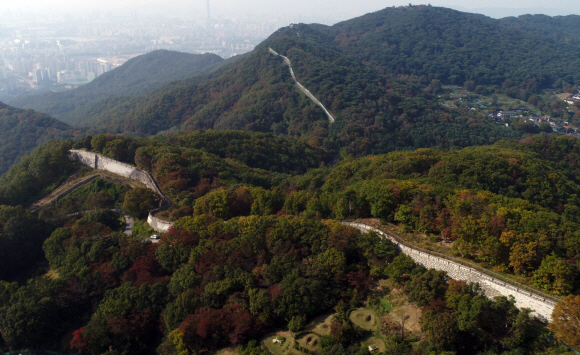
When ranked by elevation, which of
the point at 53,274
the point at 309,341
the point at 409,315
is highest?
the point at 409,315

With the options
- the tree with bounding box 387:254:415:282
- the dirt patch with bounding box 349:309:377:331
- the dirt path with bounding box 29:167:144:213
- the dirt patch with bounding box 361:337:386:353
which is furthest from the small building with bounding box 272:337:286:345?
the dirt path with bounding box 29:167:144:213

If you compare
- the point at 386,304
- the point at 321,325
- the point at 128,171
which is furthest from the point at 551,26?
the point at 321,325

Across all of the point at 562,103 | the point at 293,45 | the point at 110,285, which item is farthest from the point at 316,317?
the point at 562,103

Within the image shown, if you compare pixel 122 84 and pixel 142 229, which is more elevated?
pixel 142 229

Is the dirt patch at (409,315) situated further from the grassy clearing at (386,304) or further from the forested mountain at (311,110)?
the forested mountain at (311,110)

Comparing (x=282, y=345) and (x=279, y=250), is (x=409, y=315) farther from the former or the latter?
(x=279, y=250)

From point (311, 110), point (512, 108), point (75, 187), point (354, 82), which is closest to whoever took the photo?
point (75, 187)

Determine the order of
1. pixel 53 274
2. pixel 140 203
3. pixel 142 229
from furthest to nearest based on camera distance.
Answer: pixel 140 203 < pixel 142 229 < pixel 53 274
